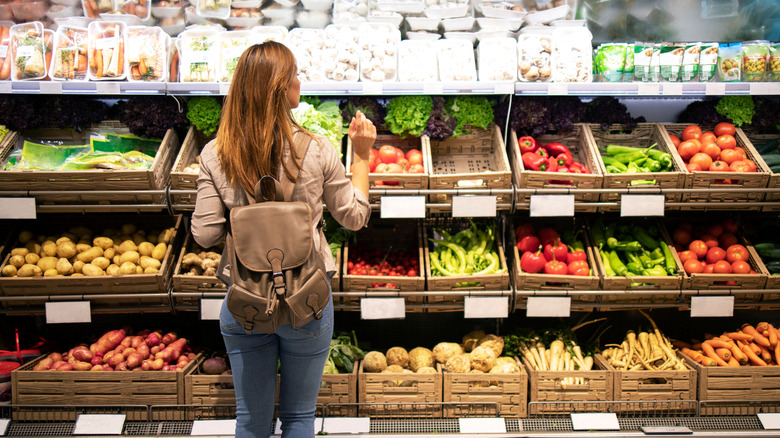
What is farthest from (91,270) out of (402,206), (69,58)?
(402,206)

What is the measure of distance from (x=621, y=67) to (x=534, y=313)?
1482 mm

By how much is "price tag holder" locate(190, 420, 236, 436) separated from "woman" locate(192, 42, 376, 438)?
84 centimetres

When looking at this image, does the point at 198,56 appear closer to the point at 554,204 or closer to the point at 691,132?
the point at 554,204

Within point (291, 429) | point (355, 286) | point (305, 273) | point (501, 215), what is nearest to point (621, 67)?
point (501, 215)

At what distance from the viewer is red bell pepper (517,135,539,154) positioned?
323 centimetres

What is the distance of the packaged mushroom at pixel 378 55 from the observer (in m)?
3.16

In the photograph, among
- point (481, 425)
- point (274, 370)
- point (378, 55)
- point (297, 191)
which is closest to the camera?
point (297, 191)

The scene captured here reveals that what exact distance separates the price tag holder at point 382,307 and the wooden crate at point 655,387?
1149 millimetres

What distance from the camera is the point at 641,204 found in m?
3.02

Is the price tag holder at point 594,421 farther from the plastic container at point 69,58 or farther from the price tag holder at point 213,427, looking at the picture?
the plastic container at point 69,58

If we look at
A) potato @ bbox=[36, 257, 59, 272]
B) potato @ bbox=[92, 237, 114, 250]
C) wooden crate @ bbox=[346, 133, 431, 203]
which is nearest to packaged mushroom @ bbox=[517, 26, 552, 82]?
wooden crate @ bbox=[346, 133, 431, 203]

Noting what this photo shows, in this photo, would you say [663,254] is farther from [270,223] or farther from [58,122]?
[58,122]

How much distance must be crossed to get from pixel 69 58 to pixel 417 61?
1.96 metres

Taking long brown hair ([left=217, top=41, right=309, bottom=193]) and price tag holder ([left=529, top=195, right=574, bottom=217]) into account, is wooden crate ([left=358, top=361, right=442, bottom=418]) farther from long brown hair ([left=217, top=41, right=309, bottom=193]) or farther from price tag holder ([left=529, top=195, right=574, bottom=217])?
long brown hair ([left=217, top=41, right=309, bottom=193])
